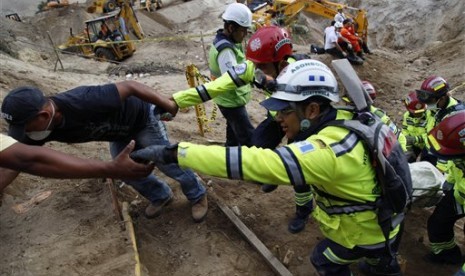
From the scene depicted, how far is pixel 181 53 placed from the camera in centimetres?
1692

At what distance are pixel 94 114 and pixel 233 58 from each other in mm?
1923

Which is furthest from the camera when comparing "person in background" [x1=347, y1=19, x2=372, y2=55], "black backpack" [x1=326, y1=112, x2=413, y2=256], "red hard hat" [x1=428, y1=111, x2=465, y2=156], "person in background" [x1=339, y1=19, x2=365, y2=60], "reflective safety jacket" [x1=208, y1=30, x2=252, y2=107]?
"person in background" [x1=347, y1=19, x2=372, y2=55]

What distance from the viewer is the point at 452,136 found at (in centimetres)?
335

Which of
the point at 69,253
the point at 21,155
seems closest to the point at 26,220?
the point at 69,253

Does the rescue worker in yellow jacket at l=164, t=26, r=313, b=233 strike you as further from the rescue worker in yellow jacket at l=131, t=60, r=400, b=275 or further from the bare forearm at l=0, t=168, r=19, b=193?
the bare forearm at l=0, t=168, r=19, b=193

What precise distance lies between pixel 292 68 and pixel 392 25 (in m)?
18.5

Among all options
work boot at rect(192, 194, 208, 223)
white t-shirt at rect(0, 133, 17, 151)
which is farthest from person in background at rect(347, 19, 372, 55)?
white t-shirt at rect(0, 133, 17, 151)

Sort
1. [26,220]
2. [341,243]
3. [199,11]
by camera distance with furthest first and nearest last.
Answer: [199,11] → [26,220] → [341,243]

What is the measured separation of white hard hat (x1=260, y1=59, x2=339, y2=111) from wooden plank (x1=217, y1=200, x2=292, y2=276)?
1.68 m

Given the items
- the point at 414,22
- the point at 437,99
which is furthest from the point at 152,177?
the point at 414,22

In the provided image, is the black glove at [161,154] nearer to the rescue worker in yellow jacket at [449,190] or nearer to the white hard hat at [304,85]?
the white hard hat at [304,85]

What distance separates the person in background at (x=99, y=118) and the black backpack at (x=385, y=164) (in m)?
1.84

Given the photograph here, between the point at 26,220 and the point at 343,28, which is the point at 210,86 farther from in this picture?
the point at 343,28

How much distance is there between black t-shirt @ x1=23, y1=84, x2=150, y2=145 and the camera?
10.5 feet
